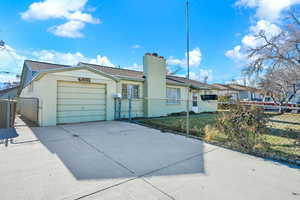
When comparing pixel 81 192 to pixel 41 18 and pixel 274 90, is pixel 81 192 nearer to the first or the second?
pixel 41 18

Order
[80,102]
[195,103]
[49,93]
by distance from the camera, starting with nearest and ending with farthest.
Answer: [49,93] → [80,102] → [195,103]

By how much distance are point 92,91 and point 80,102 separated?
0.94 metres

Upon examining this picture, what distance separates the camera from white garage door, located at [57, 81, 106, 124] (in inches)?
323

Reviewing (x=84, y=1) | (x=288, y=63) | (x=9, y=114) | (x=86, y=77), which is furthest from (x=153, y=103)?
(x=288, y=63)

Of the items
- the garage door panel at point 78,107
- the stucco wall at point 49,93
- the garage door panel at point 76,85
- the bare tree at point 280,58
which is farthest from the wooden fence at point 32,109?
the bare tree at point 280,58

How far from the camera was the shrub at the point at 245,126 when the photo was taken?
4152mm

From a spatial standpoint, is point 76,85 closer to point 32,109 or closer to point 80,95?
point 80,95

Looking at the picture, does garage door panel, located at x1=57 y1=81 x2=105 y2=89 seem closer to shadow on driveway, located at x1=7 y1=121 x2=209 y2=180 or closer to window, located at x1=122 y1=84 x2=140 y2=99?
window, located at x1=122 y1=84 x2=140 y2=99

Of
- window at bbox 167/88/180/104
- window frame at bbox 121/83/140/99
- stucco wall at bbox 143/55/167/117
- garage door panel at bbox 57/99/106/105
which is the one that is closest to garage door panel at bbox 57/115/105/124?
garage door panel at bbox 57/99/106/105

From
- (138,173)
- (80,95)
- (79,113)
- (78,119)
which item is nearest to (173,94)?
(80,95)

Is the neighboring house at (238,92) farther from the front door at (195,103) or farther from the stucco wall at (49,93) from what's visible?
the stucco wall at (49,93)

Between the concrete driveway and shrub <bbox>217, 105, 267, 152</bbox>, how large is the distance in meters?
0.49

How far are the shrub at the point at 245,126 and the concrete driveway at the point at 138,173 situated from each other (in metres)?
0.49

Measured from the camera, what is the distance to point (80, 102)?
873cm
